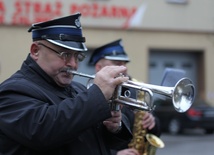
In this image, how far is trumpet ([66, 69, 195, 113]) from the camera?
2.64 meters

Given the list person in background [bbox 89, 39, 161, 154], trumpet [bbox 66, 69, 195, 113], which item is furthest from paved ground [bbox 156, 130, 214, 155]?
trumpet [bbox 66, 69, 195, 113]

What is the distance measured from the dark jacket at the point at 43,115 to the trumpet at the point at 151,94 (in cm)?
19

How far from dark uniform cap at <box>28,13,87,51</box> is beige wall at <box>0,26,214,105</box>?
1600 centimetres

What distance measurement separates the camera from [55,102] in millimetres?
2561

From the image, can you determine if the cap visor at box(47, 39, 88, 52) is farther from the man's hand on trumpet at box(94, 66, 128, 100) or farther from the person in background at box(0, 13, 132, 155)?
the man's hand on trumpet at box(94, 66, 128, 100)

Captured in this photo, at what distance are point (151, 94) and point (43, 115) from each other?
2.05 feet

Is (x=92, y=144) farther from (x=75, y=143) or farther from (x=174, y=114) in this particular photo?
(x=174, y=114)

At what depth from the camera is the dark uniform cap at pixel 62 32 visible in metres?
2.65

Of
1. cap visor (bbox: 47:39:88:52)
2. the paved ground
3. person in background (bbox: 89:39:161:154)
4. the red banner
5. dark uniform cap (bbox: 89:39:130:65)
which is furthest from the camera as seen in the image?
the red banner

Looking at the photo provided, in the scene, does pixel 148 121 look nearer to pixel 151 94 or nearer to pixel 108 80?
pixel 151 94

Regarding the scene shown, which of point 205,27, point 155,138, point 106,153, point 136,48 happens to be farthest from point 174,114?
point 106,153

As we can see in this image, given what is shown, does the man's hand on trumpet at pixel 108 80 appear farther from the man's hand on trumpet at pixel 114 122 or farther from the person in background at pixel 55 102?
the man's hand on trumpet at pixel 114 122

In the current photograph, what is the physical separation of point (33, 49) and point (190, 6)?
19476mm

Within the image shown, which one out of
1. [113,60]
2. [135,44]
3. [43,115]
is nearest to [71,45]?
[43,115]
